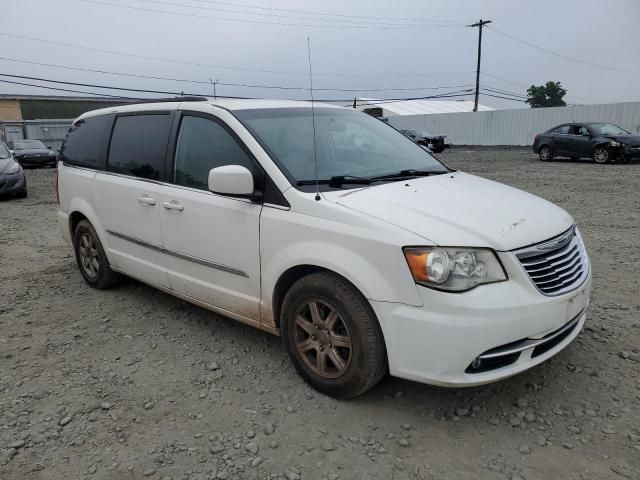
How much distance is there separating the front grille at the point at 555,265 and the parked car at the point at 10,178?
39.3 feet

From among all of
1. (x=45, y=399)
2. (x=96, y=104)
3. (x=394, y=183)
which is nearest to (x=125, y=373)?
(x=45, y=399)

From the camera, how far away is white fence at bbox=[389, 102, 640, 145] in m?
24.2

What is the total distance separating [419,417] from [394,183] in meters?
1.40

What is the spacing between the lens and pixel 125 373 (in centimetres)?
341

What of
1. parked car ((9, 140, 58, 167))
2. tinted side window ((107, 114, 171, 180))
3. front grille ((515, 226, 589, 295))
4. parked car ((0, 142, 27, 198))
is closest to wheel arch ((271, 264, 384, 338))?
front grille ((515, 226, 589, 295))

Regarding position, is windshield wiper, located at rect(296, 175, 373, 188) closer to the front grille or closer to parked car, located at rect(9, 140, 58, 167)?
the front grille

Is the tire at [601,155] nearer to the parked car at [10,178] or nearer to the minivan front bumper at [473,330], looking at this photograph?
the minivan front bumper at [473,330]

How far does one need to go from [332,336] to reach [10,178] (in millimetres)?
11274

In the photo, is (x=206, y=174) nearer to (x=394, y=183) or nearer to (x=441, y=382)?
(x=394, y=183)

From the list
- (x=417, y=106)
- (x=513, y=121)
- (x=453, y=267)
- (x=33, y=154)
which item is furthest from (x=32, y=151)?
(x=417, y=106)

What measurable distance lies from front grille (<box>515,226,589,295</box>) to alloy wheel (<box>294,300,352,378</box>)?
101cm

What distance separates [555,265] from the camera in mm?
2750

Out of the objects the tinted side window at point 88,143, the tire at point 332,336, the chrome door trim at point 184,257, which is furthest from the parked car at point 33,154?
the tire at point 332,336

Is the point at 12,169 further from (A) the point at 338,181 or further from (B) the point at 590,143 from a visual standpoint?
(B) the point at 590,143
